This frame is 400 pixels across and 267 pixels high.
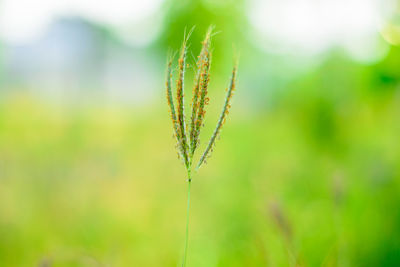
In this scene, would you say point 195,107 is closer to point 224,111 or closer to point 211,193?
point 224,111

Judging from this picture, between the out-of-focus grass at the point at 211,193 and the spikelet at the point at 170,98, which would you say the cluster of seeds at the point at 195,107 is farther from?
the out-of-focus grass at the point at 211,193

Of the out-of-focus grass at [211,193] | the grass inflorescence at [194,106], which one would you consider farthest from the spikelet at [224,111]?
the out-of-focus grass at [211,193]

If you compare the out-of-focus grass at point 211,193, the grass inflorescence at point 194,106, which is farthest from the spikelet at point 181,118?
the out-of-focus grass at point 211,193

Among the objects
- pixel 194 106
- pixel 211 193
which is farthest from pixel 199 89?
pixel 211 193

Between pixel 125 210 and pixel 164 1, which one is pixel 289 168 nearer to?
pixel 125 210

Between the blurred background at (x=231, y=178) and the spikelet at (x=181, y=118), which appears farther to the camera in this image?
the blurred background at (x=231, y=178)

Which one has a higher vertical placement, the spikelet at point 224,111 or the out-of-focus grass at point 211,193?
the spikelet at point 224,111
